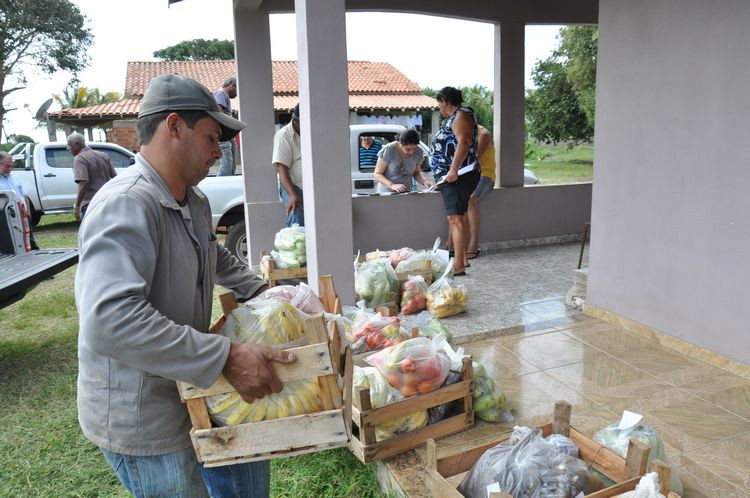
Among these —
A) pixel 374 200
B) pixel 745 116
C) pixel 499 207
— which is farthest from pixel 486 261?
pixel 745 116

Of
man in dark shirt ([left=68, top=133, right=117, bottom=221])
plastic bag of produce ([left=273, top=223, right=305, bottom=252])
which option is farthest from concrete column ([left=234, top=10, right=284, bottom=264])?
man in dark shirt ([left=68, top=133, right=117, bottom=221])

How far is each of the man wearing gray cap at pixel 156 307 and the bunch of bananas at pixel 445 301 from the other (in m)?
3.32

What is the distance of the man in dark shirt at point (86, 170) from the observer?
791 centimetres

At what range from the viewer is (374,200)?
7.18 m

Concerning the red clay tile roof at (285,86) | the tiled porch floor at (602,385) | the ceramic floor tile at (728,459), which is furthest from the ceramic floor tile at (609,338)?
the red clay tile roof at (285,86)

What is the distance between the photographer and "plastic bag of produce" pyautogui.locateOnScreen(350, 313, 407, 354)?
11.2ft

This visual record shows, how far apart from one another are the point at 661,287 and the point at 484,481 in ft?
8.96

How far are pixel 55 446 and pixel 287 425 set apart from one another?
2589mm

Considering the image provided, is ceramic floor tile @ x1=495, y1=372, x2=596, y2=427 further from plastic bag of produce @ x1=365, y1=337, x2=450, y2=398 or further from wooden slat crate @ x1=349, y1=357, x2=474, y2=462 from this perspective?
plastic bag of produce @ x1=365, y1=337, x2=450, y2=398

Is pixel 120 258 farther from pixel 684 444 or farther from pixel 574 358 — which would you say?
pixel 574 358

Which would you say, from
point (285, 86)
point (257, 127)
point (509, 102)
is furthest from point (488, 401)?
point (285, 86)

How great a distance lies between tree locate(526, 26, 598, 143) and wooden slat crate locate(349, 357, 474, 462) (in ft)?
79.4

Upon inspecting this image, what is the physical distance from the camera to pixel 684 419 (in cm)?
306

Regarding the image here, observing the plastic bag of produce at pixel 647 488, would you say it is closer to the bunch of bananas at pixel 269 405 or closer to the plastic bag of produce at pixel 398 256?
the bunch of bananas at pixel 269 405
